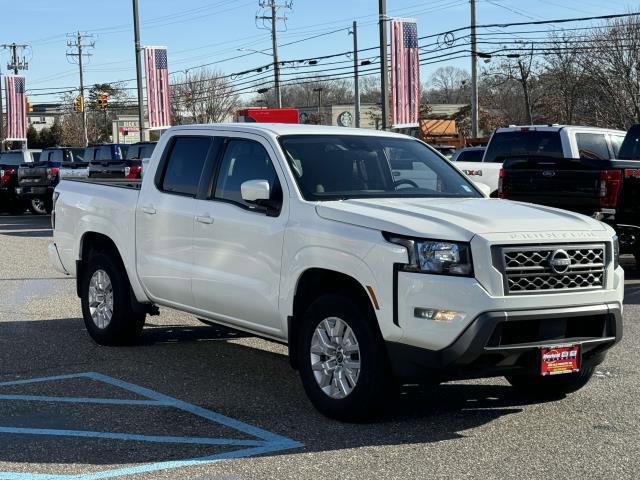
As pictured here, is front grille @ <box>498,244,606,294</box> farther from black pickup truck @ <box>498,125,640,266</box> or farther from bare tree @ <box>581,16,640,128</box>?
bare tree @ <box>581,16,640,128</box>

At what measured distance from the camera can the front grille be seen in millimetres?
5754

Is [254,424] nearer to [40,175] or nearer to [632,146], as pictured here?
[632,146]

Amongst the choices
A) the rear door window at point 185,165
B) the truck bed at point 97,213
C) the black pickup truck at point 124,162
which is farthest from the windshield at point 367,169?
the black pickup truck at point 124,162

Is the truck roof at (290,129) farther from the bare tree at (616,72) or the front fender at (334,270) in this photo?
the bare tree at (616,72)

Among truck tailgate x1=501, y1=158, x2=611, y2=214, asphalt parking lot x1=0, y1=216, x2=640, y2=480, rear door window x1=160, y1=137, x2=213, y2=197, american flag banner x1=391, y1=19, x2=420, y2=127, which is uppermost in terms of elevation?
american flag banner x1=391, y1=19, x2=420, y2=127

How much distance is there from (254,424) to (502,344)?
1639mm

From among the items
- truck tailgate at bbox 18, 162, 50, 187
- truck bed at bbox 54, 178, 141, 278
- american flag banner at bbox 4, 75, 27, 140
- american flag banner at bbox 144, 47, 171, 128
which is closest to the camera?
truck bed at bbox 54, 178, 141, 278

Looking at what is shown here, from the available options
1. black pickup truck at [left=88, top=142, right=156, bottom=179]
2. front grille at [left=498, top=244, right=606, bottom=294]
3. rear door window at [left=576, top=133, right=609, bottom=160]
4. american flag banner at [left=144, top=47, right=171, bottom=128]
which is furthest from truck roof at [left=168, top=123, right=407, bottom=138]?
american flag banner at [left=144, top=47, right=171, bottom=128]

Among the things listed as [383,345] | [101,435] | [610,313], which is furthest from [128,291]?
[610,313]

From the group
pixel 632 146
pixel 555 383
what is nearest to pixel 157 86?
pixel 632 146

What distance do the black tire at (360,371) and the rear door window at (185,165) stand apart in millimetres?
1903

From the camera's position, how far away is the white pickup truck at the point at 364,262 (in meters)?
5.71

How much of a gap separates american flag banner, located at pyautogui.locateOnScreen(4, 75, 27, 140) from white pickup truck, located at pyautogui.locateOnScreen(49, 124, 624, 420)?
48.4 meters

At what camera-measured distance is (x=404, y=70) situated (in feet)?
95.2
